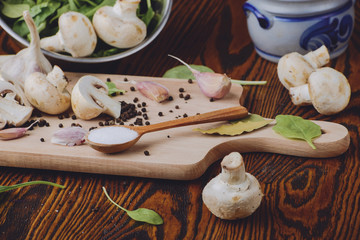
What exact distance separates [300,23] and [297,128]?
0.49m

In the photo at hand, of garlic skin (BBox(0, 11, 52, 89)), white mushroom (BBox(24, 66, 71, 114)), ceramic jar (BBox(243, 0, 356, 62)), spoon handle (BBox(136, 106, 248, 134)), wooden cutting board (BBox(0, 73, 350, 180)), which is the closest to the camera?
wooden cutting board (BBox(0, 73, 350, 180))

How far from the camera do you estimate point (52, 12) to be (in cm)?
195

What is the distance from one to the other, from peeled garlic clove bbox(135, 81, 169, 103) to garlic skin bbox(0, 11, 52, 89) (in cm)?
31

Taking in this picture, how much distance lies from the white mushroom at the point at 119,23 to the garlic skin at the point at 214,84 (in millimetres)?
268

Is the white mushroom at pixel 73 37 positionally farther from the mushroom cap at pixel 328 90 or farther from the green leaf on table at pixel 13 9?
the mushroom cap at pixel 328 90

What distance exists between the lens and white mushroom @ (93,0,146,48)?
1.83m

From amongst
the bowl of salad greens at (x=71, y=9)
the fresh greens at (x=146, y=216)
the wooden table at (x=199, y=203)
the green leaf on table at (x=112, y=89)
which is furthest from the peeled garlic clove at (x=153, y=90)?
the fresh greens at (x=146, y=216)

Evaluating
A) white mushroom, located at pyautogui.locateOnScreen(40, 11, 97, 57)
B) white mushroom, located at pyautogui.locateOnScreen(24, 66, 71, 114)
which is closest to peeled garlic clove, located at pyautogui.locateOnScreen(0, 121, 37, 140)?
white mushroom, located at pyautogui.locateOnScreen(24, 66, 71, 114)

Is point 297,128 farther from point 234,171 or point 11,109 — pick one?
point 11,109

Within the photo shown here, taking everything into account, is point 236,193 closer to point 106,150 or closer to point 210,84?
point 106,150

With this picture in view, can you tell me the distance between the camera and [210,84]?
1.72 metres

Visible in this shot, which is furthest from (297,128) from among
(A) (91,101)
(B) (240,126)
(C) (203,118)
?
(A) (91,101)

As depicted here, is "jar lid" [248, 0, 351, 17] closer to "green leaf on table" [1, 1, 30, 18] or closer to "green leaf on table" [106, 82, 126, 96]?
"green leaf on table" [106, 82, 126, 96]

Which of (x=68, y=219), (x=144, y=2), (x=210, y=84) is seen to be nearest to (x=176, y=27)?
(x=144, y=2)
